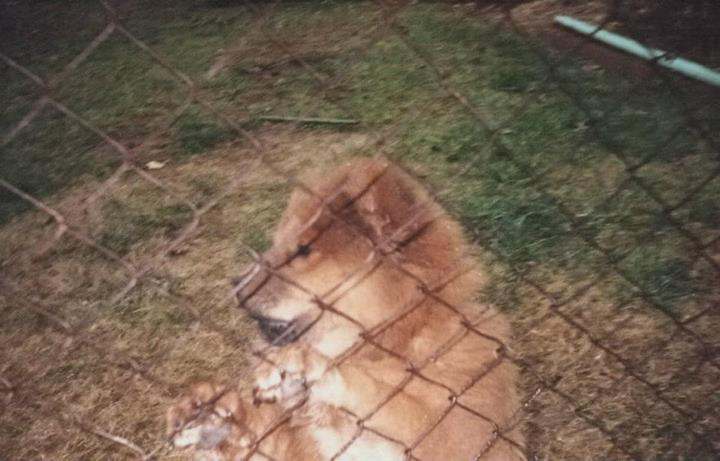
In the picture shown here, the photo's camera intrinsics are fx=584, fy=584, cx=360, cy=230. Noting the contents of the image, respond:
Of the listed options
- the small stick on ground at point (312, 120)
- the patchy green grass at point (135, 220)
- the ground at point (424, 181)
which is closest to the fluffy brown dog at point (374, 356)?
the ground at point (424, 181)

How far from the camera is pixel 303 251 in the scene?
9.84 ft

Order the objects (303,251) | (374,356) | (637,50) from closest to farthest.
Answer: (374,356), (303,251), (637,50)

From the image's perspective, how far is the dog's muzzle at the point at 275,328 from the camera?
10.2 feet

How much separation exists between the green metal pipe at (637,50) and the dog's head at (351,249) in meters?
1.51

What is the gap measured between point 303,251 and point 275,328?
521 millimetres

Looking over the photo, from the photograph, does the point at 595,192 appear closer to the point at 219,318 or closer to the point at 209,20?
the point at 219,318

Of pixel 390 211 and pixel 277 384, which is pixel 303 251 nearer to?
pixel 390 211

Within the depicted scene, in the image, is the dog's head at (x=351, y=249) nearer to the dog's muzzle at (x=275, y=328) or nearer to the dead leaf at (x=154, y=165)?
the dog's muzzle at (x=275, y=328)

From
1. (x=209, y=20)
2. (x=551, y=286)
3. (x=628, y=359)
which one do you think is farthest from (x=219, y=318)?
(x=209, y=20)

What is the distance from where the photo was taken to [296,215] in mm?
3158

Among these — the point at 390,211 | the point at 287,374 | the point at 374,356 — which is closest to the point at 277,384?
the point at 287,374

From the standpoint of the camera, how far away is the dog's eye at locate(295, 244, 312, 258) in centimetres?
299

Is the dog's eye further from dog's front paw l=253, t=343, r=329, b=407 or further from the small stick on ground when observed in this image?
the small stick on ground

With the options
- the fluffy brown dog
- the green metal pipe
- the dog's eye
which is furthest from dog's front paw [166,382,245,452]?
the green metal pipe
